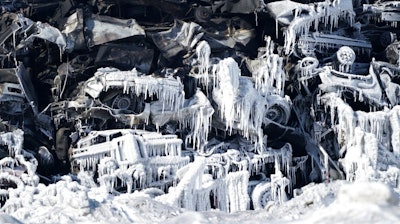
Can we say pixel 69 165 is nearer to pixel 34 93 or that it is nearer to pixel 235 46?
pixel 34 93

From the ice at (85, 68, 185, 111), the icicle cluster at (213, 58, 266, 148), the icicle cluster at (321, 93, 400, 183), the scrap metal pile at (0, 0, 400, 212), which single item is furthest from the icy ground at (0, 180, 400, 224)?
the icicle cluster at (321, 93, 400, 183)

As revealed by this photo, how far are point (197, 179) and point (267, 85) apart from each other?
4233mm

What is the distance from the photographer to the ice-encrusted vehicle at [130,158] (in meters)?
23.1

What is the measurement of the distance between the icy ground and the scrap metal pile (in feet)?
9.76

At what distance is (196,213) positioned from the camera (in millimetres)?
13461

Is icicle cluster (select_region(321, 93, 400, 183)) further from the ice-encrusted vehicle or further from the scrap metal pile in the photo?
the ice-encrusted vehicle

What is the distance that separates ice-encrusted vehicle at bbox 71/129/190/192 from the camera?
23078mm

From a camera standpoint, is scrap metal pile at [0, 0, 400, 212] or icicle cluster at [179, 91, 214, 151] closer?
scrap metal pile at [0, 0, 400, 212]

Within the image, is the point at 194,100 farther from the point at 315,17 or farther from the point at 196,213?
the point at 196,213

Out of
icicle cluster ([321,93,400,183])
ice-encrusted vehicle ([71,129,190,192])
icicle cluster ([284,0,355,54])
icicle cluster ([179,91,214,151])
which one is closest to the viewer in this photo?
ice-encrusted vehicle ([71,129,190,192])

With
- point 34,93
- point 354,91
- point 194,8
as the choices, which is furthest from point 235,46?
point 34,93

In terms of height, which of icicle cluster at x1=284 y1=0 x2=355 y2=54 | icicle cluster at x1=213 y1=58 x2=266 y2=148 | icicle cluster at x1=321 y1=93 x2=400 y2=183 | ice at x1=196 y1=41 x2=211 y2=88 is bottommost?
icicle cluster at x1=321 y1=93 x2=400 y2=183

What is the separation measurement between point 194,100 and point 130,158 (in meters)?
2.56

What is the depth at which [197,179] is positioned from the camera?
884 inches
